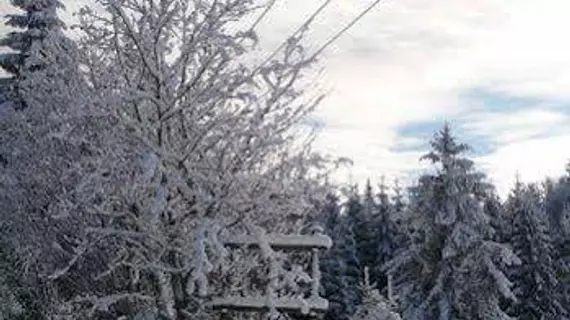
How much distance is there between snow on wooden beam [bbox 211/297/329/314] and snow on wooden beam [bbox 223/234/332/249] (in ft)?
1.74

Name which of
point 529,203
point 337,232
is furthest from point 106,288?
point 337,232

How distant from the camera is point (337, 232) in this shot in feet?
185

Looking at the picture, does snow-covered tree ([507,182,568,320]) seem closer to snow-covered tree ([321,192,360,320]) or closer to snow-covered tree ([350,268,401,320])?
snow-covered tree ([321,192,360,320])

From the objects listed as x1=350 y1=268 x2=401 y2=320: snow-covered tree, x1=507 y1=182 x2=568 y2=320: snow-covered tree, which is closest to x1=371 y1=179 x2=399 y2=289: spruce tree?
x1=507 y1=182 x2=568 y2=320: snow-covered tree

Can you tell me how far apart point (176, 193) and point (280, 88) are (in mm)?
1680

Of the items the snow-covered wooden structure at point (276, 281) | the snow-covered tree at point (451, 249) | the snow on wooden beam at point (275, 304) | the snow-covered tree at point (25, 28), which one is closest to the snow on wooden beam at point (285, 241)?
the snow-covered wooden structure at point (276, 281)

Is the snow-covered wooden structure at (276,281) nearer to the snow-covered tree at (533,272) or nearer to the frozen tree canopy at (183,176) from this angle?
the frozen tree canopy at (183,176)

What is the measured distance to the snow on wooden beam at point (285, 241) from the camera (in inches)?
370

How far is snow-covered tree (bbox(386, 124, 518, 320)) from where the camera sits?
108 ft

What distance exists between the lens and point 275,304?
30.7ft

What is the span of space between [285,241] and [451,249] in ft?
79.4

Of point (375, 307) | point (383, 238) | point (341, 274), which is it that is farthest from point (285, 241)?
point (383, 238)

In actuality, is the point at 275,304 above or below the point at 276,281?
below

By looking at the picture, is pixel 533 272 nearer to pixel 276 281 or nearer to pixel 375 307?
pixel 375 307
